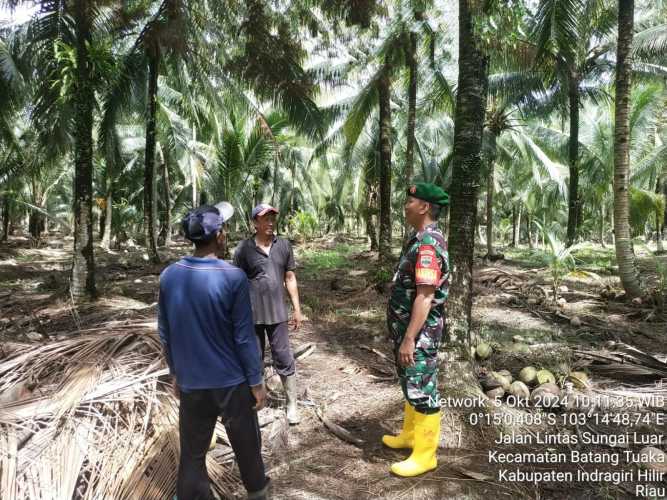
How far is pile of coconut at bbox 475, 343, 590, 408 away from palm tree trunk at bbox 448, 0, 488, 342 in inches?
20.7

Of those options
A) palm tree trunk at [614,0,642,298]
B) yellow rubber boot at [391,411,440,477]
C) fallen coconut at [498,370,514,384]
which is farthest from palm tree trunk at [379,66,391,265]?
yellow rubber boot at [391,411,440,477]

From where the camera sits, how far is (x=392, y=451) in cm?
342

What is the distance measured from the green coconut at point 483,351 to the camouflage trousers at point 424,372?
7.73 ft

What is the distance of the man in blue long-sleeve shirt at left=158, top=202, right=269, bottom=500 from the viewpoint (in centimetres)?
232

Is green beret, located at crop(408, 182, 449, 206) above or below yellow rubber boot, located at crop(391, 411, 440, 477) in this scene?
above

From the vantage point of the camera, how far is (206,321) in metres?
2.33

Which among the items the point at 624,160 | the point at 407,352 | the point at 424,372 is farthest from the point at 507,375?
the point at 624,160

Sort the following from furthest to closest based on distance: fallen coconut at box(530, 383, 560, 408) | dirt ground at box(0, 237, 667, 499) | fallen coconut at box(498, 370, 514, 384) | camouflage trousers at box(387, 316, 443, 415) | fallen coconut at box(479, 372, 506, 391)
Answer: fallen coconut at box(498, 370, 514, 384) < fallen coconut at box(479, 372, 506, 391) < fallen coconut at box(530, 383, 560, 408) < dirt ground at box(0, 237, 667, 499) < camouflage trousers at box(387, 316, 443, 415)

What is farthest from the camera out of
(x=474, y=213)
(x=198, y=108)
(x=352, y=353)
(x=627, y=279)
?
(x=198, y=108)

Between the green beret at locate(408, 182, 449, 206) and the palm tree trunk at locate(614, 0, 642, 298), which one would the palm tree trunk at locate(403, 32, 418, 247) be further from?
the green beret at locate(408, 182, 449, 206)

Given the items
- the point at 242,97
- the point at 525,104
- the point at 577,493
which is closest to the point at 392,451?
the point at 577,493

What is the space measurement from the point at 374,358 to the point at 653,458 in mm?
2964

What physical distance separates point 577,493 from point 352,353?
3137 mm

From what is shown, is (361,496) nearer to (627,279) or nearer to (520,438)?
(520,438)
